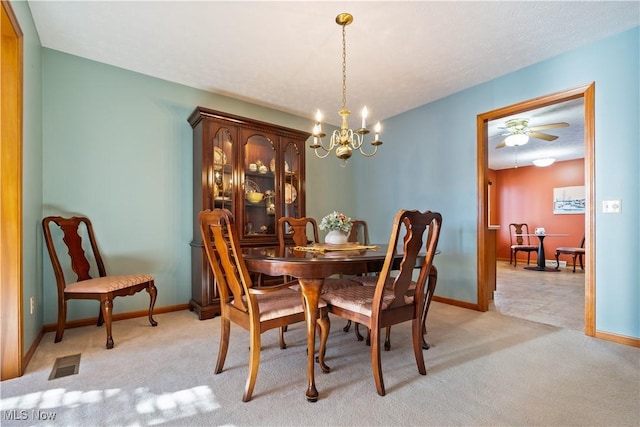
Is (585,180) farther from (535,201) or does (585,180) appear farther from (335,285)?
(535,201)

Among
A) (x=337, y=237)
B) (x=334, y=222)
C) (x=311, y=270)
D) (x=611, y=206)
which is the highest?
(x=611, y=206)

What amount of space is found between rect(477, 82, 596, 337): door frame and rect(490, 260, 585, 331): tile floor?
276 mm

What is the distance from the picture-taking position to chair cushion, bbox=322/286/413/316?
173cm

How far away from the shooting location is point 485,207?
330 cm

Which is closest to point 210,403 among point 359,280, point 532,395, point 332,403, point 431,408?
point 332,403

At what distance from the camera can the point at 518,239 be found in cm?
707

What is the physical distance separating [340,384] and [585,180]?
2.44 metres

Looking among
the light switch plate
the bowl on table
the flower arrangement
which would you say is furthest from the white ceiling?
the flower arrangement

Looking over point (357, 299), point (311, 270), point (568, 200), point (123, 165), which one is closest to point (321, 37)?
point (311, 270)

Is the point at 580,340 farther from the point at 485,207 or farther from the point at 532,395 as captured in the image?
the point at 485,207

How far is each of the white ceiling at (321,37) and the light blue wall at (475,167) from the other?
7.6 inches

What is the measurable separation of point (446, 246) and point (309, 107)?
7.99ft

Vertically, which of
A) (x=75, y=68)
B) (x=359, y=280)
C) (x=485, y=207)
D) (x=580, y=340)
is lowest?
(x=580, y=340)

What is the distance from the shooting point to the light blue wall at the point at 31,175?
1.97 metres
